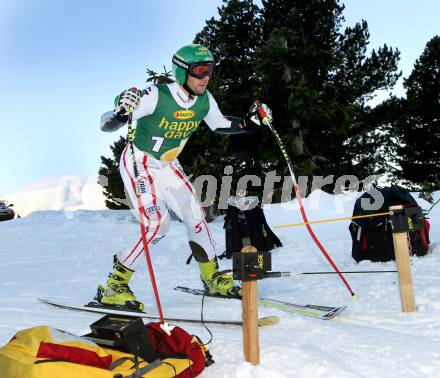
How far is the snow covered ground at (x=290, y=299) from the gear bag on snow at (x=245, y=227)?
286 mm

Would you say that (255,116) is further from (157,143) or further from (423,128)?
(423,128)

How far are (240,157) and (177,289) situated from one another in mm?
15488

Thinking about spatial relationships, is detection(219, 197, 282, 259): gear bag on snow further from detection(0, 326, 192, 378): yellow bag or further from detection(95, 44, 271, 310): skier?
detection(0, 326, 192, 378): yellow bag

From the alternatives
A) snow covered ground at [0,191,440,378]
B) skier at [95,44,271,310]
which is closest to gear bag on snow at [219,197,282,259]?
snow covered ground at [0,191,440,378]

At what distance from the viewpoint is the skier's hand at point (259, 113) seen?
182 inches

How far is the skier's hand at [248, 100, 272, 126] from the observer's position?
4.61 meters

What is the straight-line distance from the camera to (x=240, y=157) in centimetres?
2088

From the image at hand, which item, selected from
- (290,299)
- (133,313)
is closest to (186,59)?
(133,313)

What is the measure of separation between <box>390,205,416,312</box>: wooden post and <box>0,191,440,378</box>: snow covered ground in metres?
0.10

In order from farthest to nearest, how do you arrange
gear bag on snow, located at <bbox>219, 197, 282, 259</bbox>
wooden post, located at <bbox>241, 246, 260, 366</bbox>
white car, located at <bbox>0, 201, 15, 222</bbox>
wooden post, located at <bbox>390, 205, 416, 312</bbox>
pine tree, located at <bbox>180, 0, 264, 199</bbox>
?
white car, located at <bbox>0, 201, 15, 222</bbox> < pine tree, located at <bbox>180, 0, 264, 199</bbox> < gear bag on snow, located at <bbox>219, 197, 282, 259</bbox> < wooden post, located at <bbox>390, 205, 416, 312</bbox> < wooden post, located at <bbox>241, 246, 260, 366</bbox>

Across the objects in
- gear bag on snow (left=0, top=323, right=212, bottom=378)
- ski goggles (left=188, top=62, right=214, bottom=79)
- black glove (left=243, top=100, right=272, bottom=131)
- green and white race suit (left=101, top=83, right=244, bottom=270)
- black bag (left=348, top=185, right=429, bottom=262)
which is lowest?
gear bag on snow (left=0, top=323, right=212, bottom=378)

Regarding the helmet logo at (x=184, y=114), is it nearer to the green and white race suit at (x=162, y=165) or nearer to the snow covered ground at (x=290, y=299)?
the green and white race suit at (x=162, y=165)

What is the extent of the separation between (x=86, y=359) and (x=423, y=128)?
26389 mm

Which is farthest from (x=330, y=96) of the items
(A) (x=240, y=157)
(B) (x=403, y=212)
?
(B) (x=403, y=212)
